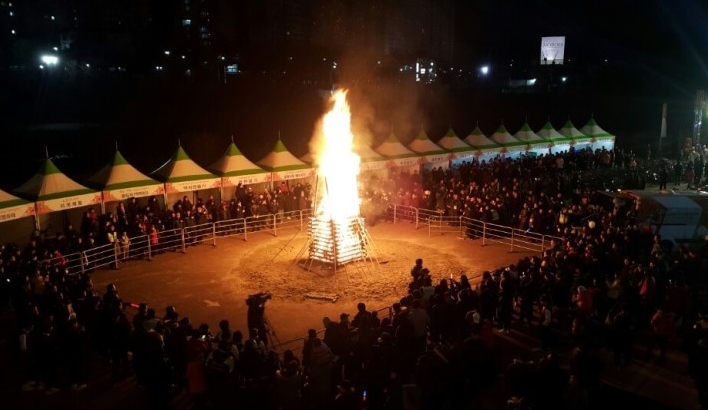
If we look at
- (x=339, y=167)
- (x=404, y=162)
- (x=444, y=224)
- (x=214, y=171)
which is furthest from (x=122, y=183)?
(x=404, y=162)

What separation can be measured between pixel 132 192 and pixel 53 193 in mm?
2522

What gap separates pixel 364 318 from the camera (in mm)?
9586

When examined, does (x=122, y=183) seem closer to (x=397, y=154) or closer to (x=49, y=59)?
(x=397, y=154)

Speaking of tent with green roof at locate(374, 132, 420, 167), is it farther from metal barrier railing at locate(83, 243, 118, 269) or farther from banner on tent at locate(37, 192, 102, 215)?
metal barrier railing at locate(83, 243, 118, 269)

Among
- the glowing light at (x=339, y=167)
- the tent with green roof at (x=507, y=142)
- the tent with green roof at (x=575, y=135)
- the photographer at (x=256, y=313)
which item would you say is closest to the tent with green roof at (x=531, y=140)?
the tent with green roof at (x=507, y=142)

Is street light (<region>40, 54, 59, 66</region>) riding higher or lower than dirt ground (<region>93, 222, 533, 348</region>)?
higher

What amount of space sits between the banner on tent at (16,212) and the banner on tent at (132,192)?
95.9 inches

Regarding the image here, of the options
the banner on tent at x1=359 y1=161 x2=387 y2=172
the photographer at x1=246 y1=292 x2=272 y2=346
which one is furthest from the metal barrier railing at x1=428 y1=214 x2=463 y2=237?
the photographer at x1=246 y1=292 x2=272 y2=346

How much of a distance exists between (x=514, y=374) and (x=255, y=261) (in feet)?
37.6

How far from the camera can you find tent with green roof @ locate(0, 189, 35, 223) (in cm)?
1614

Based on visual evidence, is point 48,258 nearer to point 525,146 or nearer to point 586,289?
point 586,289

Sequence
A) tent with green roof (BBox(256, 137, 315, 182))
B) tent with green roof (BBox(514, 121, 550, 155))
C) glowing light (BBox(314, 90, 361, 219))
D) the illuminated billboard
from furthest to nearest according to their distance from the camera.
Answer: the illuminated billboard < tent with green roof (BBox(514, 121, 550, 155)) < tent with green roof (BBox(256, 137, 315, 182)) < glowing light (BBox(314, 90, 361, 219))

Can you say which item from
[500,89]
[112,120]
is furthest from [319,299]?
[500,89]

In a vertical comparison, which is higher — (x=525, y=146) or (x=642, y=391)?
(x=525, y=146)
